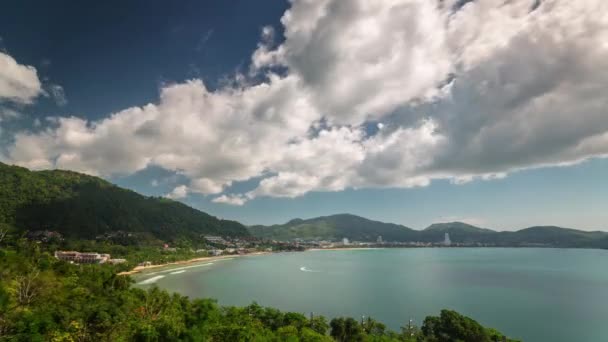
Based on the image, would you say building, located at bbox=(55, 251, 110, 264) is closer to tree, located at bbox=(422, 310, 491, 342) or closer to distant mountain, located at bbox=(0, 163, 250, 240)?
distant mountain, located at bbox=(0, 163, 250, 240)

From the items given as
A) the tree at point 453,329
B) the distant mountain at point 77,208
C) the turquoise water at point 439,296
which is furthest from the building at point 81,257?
the tree at point 453,329

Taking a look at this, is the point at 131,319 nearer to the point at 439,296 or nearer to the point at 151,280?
the point at 151,280

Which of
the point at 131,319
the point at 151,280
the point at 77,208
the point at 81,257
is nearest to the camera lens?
the point at 131,319

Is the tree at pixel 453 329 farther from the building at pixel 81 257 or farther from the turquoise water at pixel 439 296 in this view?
the building at pixel 81 257

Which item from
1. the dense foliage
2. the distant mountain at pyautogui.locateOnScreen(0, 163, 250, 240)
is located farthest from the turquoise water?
the distant mountain at pyautogui.locateOnScreen(0, 163, 250, 240)

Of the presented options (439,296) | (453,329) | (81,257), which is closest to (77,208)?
(81,257)
